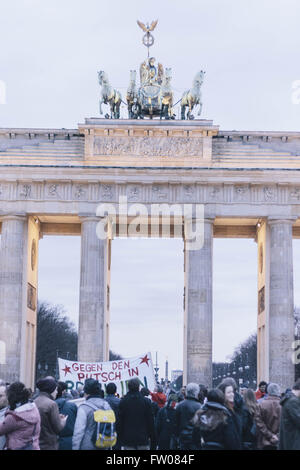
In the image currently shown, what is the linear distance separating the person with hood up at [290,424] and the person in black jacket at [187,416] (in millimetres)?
3449

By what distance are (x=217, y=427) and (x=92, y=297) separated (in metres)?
35.9

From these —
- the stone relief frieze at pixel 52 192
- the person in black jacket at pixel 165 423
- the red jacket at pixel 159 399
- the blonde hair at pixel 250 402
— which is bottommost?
the person in black jacket at pixel 165 423

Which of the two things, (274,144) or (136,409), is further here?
(274,144)

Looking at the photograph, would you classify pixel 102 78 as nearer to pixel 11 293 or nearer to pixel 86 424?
pixel 11 293

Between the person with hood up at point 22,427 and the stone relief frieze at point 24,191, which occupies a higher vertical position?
the stone relief frieze at point 24,191

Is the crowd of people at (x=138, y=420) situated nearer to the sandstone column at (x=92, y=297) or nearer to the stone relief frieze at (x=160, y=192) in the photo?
the sandstone column at (x=92, y=297)

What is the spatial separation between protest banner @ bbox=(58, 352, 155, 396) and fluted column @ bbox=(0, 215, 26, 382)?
56.8 feet

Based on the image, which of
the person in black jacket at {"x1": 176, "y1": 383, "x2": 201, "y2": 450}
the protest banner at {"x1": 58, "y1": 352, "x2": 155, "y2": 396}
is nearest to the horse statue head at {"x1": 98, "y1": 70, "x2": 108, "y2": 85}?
the protest banner at {"x1": 58, "y1": 352, "x2": 155, "y2": 396}

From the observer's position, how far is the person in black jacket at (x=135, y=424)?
1573cm

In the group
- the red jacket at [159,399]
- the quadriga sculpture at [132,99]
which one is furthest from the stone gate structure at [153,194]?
the red jacket at [159,399]
